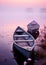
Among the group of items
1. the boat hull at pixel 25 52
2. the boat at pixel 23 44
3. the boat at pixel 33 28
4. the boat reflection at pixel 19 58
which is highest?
the boat at pixel 33 28

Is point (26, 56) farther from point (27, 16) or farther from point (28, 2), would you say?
point (28, 2)

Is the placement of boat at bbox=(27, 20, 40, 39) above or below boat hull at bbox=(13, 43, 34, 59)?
above

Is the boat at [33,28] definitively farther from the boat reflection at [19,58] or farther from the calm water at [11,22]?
the boat reflection at [19,58]

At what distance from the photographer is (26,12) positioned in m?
16.8

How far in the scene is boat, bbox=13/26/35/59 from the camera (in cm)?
956

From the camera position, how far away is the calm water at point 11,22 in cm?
1017

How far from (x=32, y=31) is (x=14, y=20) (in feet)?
6.88

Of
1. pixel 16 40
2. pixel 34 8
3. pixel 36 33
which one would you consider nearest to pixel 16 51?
pixel 16 40

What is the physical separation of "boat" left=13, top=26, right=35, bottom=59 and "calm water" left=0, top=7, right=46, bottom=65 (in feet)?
1.00

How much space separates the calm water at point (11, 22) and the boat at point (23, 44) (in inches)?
12.1

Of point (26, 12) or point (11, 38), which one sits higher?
point (26, 12)

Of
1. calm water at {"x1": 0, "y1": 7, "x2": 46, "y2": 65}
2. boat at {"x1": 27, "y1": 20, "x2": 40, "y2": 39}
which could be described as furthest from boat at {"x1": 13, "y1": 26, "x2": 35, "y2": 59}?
boat at {"x1": 27, "y1": 20, "x2": 40, "y2": 39}

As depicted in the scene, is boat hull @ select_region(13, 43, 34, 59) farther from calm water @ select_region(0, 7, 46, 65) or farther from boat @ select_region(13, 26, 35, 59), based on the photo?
calm water @ select_region(0, 7, 46, 65)

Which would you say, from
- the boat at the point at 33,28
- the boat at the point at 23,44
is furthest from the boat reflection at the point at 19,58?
the boat at the point at 33,28
